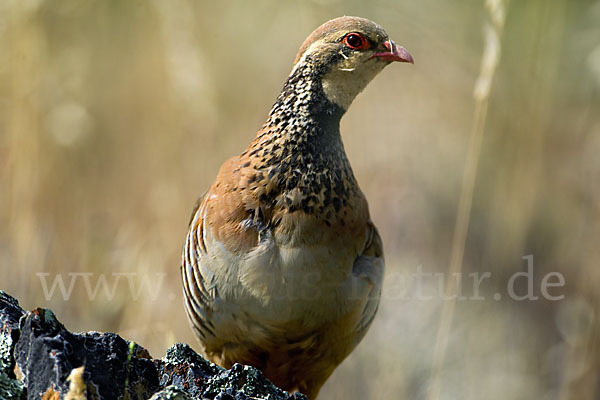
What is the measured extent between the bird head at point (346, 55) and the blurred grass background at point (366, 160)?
1.29 meters

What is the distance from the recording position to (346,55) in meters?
3.39

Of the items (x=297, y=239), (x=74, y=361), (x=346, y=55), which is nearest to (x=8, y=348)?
(x=74, y=361)

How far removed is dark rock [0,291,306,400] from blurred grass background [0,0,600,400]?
1.39 m

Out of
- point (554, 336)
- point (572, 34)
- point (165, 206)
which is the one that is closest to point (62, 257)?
point (165, 206)

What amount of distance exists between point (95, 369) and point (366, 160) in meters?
4.62

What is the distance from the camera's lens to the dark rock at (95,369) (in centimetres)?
184

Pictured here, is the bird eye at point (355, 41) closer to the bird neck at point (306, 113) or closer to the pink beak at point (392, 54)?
the pink beak at point (392, 54)

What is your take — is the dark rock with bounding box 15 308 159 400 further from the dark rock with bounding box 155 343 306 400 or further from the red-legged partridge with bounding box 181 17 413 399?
the red-legged partridge with bounding box 181 17 413 399

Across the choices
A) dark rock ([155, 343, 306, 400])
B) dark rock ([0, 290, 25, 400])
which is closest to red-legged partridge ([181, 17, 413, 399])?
dark rock ([155, 343, 306, 400])

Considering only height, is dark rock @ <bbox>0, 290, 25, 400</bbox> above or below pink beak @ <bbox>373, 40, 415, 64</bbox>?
below

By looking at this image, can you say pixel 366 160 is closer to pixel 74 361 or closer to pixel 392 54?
pixel 392 54

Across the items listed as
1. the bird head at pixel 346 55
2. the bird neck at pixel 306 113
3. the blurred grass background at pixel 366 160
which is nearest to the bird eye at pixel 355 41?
the bird head at pixel 346 55

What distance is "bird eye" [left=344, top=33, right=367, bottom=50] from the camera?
11.1ft

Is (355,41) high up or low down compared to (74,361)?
up
